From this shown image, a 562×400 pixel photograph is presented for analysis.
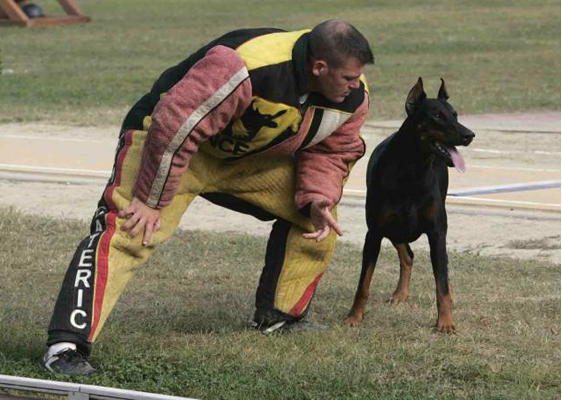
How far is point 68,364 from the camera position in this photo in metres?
5.94

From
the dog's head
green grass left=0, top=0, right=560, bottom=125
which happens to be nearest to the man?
the dog's head

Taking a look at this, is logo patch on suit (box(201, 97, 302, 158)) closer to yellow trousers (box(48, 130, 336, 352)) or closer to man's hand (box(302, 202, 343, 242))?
→ yellow trousers (box(48, 130, 336, 352))

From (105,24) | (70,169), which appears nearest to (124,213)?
(70,169)

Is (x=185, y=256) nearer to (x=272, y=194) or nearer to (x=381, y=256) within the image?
(x=381, y=256)

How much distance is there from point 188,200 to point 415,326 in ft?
4.96

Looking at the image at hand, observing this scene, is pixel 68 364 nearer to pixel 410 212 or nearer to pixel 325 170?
pixel 325 170

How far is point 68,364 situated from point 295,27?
2405 cm

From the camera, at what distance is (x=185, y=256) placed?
9266 millimetres

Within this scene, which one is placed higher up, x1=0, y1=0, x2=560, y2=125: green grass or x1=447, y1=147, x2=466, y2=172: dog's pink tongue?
x1=447, y1=147, x2=466, y2=172: dog's pink tongue

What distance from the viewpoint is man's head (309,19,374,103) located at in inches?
232

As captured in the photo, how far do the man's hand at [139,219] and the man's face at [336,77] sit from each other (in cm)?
91

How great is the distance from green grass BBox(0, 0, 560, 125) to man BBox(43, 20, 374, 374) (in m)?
9.66

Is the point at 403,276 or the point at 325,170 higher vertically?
the point at 325,170

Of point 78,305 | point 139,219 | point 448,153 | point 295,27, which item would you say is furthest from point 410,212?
point 295,27
